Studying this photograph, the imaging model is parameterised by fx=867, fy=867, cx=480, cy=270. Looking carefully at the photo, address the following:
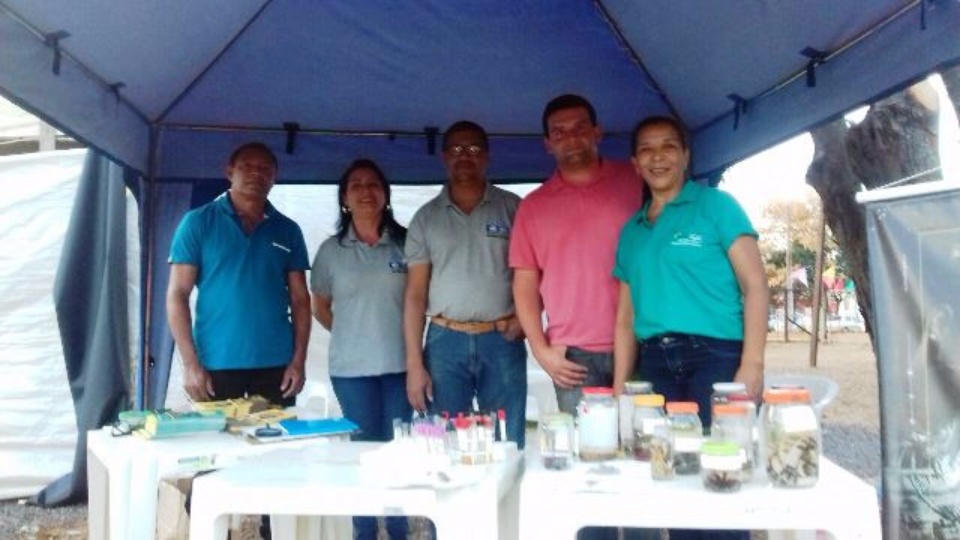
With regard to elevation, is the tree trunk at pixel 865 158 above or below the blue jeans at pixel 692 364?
above

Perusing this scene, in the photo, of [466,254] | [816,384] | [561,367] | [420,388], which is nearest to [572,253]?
[561,367]

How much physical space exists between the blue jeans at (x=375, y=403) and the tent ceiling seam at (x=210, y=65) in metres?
1.27

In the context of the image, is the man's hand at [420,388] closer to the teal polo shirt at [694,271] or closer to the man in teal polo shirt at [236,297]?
the man in teal polo shirt at [236,297]

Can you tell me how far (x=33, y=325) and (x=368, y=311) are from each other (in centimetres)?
232

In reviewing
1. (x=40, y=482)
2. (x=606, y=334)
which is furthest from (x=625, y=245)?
(x=40, y=482)

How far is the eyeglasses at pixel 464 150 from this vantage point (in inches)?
102

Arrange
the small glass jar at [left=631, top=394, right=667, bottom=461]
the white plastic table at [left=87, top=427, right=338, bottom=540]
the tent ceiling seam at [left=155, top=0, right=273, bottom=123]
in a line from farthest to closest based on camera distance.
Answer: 1. the tent ceiling seam at [left=155, top=0, right=273, bottom=123]
2. the white plastic table at [left=87, top=427, right=338, bottom=540]
3. the small glass jar at [left=631, top=394, right=667, bottom=461]

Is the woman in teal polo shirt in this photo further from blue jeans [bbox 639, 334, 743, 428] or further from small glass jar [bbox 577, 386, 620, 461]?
small glass jar [bbox 577, 386, 620, 461]

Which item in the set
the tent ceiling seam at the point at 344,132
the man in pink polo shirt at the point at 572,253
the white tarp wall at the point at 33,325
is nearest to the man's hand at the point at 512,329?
the man in pink polo shirt at the point at 572,253

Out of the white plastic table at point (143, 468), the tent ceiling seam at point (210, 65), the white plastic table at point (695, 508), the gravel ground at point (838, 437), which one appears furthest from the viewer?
the gravel ground at point (838, 437)

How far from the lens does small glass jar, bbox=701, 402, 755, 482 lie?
1.46 metres

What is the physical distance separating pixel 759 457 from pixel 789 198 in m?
25.9

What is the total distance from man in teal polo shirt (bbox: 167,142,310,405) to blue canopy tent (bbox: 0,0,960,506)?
0.45 metres

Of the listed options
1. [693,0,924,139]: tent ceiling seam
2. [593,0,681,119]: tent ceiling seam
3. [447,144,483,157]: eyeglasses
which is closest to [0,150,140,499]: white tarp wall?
[447,144,483,157]: eyeglasses
